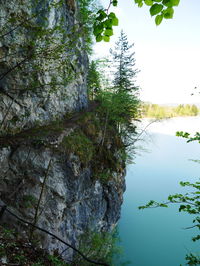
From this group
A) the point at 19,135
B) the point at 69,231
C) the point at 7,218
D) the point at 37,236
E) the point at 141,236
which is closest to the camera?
the point at 7,218

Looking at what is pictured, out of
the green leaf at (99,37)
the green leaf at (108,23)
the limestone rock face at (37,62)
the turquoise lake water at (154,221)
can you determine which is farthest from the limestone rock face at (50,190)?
the turquoise lake water at (154,221)

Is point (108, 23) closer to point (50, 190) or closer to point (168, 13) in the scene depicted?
point (168, 13)

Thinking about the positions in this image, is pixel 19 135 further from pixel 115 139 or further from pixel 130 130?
pixel 130 130

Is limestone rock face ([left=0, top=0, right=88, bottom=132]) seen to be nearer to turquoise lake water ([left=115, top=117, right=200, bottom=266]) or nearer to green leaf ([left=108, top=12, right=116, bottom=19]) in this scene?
green leaf ([left=108, top=12, right=116, bottom=19])

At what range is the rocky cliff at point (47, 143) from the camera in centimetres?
448

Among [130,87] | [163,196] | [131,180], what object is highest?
[130,87]

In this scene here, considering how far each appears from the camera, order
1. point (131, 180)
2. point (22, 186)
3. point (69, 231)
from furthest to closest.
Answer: point (131, 180) < point (69, 231) < point (22, 186)

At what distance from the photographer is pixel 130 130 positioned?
1576 cm

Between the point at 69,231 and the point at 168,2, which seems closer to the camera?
the point at 168,2

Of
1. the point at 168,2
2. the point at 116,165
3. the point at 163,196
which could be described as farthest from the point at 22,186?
the point at 163,196

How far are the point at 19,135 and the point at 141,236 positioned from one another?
1815 cm

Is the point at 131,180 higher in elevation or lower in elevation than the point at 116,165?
lower

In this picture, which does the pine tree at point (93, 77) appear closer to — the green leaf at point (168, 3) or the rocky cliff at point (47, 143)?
the rocky cliff at point (47, 143)

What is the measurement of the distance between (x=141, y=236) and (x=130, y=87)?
54.5 feet
